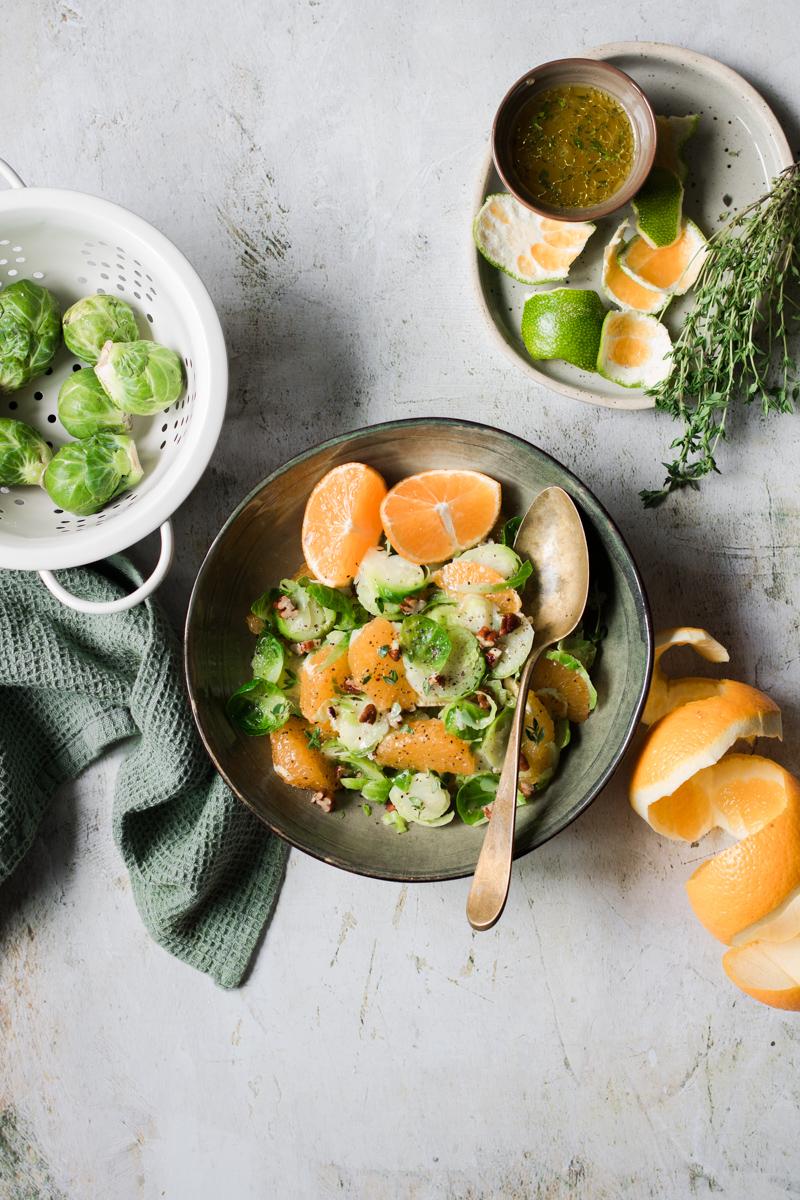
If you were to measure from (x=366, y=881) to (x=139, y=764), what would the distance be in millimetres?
593

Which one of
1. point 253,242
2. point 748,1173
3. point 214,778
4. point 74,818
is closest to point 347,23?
point 253,242

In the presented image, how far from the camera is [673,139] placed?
82.0 inches

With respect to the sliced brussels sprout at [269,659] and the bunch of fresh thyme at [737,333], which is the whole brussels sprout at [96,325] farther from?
the bunch of fresh thyme at [737,333]

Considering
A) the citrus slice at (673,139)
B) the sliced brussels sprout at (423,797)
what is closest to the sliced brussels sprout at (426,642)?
the sliced brussels sprout at (423,797)

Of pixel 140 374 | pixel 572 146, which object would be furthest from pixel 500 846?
pixel 572 146

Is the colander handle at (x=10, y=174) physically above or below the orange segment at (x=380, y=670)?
above

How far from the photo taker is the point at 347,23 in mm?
2252

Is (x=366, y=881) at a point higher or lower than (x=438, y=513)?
lower

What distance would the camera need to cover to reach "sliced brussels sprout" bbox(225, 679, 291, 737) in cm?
206

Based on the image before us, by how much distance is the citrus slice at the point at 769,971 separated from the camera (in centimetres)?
199

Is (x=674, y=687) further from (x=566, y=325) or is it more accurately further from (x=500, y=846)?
(x=566, y=325)

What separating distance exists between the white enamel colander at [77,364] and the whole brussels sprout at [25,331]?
78 millimetres

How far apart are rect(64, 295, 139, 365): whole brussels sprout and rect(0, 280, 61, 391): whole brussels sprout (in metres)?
0.05

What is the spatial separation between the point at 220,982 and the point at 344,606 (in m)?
0.97
